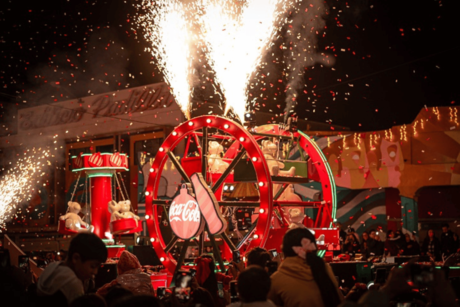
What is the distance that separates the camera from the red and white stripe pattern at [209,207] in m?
11.6

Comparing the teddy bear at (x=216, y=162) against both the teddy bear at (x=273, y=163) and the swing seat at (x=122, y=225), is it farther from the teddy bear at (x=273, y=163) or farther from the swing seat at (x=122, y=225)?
the swing seat at (x=122, y=225)

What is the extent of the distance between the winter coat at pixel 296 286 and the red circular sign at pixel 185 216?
7439mm

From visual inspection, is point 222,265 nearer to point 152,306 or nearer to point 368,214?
Answer: point 152,306

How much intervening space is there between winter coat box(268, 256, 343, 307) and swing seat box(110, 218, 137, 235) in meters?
13.0

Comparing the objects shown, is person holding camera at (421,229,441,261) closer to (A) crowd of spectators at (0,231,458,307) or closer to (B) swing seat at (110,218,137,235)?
(B) swing seat at (110,218,137,235)

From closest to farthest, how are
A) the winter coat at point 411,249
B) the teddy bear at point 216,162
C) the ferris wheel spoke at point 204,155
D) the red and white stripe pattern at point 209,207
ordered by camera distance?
1. the red and white stripe pattern at point 209,207
2. the ferris wheel spoke at point 204,155
3. the teddy bear at point 216,162
4. the winter coat at point 411,249

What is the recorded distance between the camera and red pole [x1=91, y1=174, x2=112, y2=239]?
1850 centimetres

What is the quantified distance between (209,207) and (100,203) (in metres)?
7.75

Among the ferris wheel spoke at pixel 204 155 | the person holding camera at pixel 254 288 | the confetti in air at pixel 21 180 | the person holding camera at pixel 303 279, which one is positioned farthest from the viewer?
the confetti in air at pixel 21 180

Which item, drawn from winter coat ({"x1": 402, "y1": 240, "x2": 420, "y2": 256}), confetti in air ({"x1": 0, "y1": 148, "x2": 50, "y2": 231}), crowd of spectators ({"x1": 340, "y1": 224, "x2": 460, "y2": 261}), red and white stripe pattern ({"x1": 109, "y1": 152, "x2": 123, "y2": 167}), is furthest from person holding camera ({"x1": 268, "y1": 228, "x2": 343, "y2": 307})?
confetti in air ({"x1": 0, "y1": 148, "x2": 50, "y2": 231})

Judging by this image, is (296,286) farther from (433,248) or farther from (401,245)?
(433,248)

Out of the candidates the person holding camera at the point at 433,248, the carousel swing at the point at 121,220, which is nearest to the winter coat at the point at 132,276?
the carousel swing at the point at 121,220

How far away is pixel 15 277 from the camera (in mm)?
4535

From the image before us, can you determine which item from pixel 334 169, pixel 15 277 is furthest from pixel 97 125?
pixel 15 277
